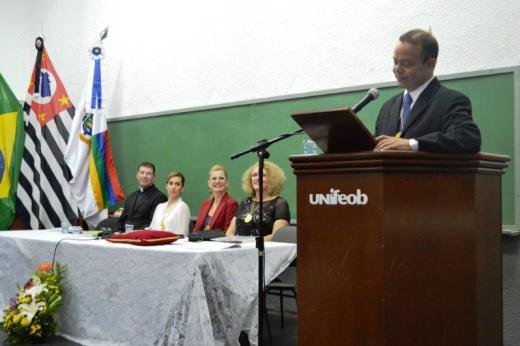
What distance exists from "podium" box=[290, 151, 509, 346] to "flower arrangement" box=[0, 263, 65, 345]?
233 cm

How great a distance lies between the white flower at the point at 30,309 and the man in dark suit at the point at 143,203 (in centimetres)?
161

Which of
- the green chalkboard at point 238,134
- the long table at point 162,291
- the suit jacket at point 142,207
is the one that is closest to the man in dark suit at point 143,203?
the suit jacket at point 142,207

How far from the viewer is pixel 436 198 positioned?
1713 millimetres

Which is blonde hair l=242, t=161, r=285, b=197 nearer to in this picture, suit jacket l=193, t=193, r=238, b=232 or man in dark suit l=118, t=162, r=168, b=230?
suit jacket l=193, t=193, r=238, b=232

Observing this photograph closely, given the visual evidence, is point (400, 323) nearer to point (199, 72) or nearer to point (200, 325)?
point (200, 325)

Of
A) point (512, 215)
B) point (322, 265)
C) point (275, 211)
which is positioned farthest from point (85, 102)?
point (322, 265)

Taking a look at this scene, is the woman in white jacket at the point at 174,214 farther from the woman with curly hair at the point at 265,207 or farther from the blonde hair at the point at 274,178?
the blonde hair at the point at 274,178

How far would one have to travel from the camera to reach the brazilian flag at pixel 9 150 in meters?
6.22

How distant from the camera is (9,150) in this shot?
6348 mm

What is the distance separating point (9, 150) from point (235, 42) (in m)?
2.86

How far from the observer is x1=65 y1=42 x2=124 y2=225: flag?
20.3 ft

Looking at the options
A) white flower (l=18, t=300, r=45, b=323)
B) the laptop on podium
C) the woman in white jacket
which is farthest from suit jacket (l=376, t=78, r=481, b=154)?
the woman in white jacket

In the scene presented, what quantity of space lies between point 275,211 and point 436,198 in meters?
2.63

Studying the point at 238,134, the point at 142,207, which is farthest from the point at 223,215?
the point at 142,207
